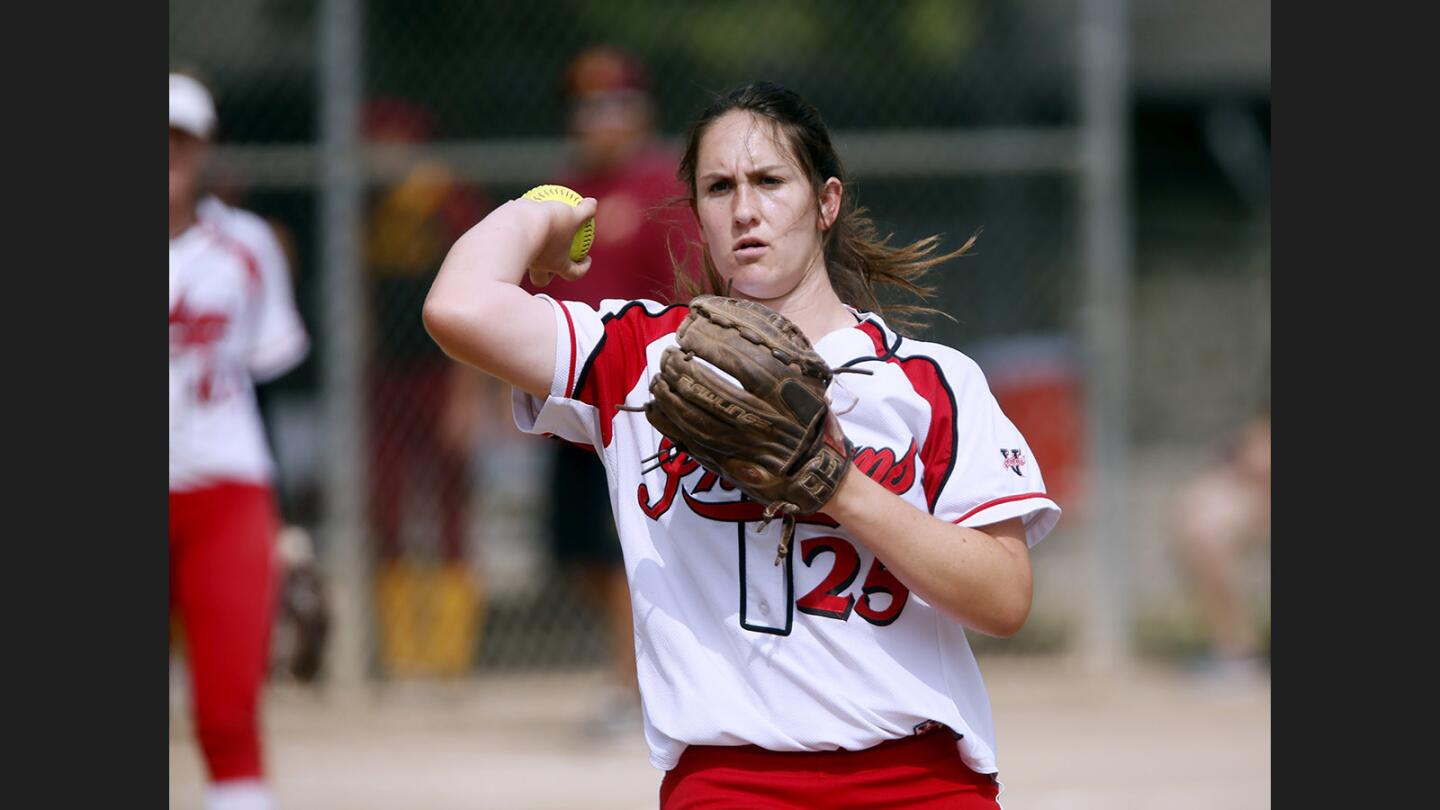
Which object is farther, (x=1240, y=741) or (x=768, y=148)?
(x=1240, y=741)

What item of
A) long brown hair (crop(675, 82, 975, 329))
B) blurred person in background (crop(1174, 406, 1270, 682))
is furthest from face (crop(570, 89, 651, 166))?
long brown hair (crop(675, 82, 975, 329))

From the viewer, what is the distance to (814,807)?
98.5 inches

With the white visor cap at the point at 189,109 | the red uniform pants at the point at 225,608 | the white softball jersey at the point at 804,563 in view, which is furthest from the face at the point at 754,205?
the white visor cap at the point at 189,109

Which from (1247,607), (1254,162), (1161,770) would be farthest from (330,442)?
(1254,162)

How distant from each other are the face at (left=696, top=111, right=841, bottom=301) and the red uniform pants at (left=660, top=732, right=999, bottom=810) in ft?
2.44

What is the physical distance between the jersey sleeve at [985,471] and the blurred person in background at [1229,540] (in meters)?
5.07

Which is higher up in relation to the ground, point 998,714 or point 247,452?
point 247,452

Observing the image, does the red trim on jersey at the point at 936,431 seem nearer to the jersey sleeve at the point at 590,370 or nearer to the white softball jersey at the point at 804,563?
the white softball jersey at the point at 804,563

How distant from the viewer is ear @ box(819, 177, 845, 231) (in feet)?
8.98

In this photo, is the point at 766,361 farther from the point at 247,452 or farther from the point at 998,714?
the point at 998,714

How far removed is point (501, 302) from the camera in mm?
2488

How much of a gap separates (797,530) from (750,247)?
18.0 inches

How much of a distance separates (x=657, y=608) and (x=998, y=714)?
455 centimetres

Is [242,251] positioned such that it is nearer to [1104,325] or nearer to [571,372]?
[571,372]
